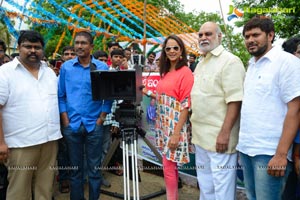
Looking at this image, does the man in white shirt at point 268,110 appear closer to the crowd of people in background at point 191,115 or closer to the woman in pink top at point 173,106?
the crowd of people in background at point 191,115

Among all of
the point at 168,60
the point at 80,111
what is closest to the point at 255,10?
the point at 168,60

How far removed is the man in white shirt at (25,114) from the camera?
2166 mm

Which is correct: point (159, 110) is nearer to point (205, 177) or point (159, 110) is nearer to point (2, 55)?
point (205, 177)

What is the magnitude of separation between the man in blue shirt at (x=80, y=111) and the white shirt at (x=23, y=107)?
0.77ft

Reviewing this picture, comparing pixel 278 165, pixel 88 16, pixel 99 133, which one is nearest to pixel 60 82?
pixel 99 133

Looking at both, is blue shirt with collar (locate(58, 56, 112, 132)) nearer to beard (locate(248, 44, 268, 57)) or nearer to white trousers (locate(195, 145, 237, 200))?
white trousers (locate(195, 145, 237, 200))

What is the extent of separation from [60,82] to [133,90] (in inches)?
31.4

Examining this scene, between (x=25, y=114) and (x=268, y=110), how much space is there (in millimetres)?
1834

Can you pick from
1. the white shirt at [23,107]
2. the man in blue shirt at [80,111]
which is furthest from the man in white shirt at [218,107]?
the white shirt at [23,107]

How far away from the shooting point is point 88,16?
612 inches

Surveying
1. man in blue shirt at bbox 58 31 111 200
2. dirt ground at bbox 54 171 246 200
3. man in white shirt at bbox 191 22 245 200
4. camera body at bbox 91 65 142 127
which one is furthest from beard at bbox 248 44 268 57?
dirt ground at bbox 54 171 246 200

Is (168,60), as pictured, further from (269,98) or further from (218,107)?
(269,98)

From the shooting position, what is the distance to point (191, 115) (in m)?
2.36

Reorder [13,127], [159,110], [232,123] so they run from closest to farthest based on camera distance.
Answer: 1. [232,123]
2. [13,127]
3. [159,110]
